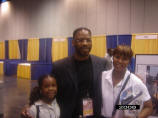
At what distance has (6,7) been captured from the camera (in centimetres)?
1312

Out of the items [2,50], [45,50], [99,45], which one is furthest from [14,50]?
[99,45]

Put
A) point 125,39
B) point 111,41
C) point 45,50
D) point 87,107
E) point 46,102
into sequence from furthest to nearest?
point 45,50
point 111,41
point 125,39
point 46,102
point 87,107

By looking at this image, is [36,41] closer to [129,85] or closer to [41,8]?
[41,8]

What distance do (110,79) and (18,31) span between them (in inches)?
484

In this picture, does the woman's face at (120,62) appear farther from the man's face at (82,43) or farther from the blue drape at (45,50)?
the blue drape at (45,50)

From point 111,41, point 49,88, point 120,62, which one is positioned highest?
point 111,41

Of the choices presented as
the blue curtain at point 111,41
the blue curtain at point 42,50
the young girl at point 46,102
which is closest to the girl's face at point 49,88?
the young girl at point 46,102

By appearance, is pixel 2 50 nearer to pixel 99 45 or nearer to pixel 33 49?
pixel 33 49

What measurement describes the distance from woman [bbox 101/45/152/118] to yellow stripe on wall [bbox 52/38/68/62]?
6.95m

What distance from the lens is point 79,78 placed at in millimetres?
1326

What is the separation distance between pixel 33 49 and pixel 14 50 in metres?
2.13

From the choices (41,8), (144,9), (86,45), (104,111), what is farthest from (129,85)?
(41,8)

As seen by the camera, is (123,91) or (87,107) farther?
(87,107)

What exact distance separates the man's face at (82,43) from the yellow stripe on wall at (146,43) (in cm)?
488
